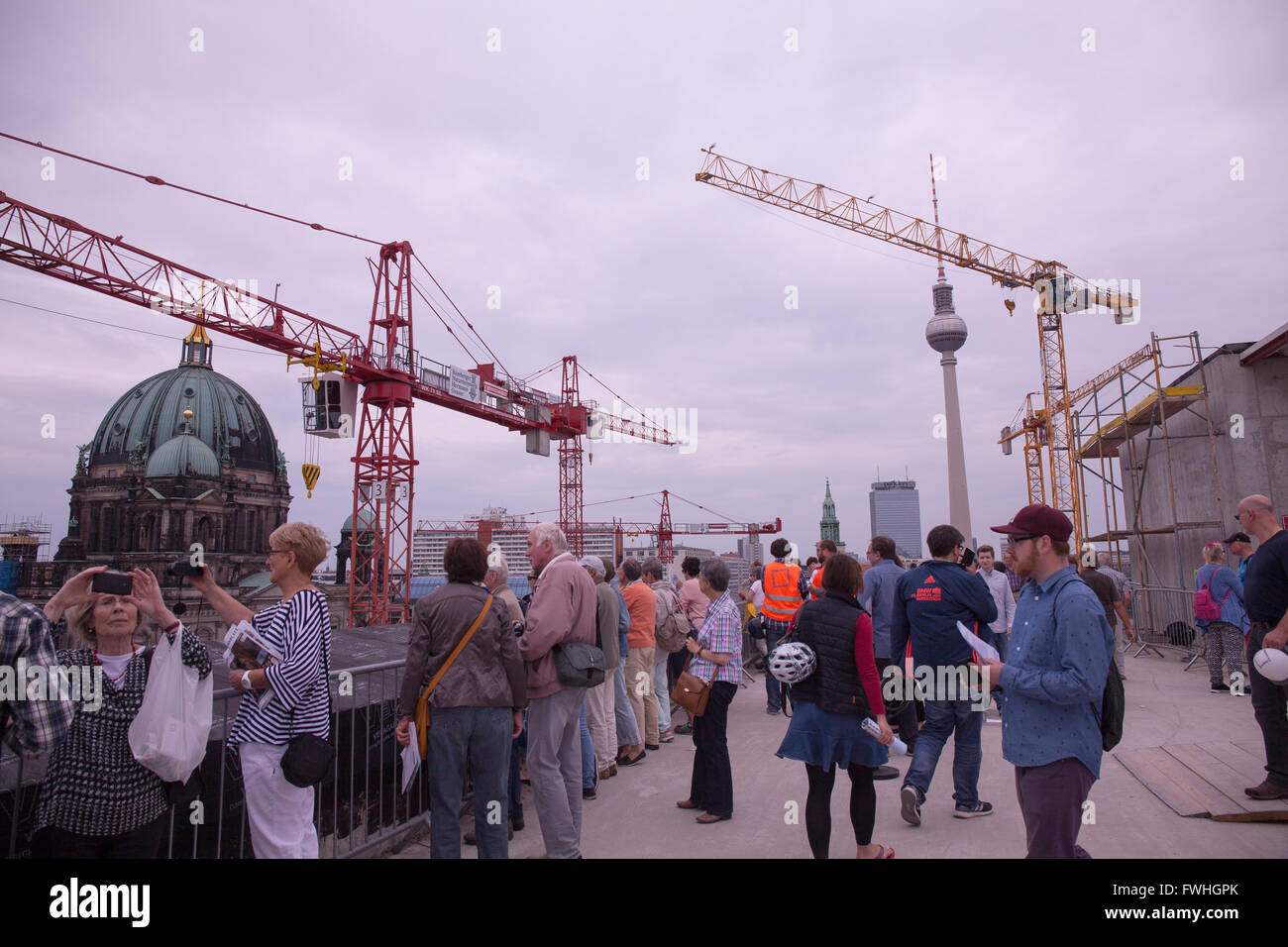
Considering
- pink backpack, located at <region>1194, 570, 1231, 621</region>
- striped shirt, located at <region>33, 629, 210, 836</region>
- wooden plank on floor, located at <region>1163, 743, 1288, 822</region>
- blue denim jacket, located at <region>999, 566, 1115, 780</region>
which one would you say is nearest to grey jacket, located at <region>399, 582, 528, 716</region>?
striped shirt, located at <region>33, 629, 210, 836</region>

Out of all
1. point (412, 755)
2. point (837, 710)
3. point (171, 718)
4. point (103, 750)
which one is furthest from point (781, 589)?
point (103, 750)

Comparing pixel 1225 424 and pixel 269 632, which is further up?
pixel 1225 424

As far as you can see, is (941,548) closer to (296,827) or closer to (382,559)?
(296,827)

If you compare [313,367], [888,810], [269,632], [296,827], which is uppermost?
[313,367]

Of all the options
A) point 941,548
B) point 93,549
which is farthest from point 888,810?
point 93,549

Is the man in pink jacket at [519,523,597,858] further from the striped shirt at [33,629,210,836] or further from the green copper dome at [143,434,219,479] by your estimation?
the green copper dome at [143,434,219,479]

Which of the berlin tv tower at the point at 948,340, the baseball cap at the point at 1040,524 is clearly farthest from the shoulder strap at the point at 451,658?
the berlin tv tower at the point at 948,340

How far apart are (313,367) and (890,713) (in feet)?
118

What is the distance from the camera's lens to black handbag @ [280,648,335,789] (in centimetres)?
290

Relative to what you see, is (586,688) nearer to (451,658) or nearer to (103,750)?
(451,658)

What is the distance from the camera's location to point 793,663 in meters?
A: 3.80
